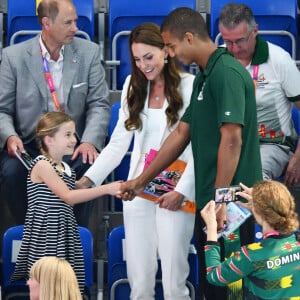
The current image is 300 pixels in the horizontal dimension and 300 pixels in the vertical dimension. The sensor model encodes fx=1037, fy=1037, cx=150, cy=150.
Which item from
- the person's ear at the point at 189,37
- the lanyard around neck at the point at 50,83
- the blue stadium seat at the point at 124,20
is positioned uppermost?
the person's ear at the point at 189,37

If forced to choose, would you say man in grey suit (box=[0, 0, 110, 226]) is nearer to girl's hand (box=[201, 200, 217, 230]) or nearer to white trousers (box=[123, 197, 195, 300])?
white trousers (box=[123, 197, 195, 300])

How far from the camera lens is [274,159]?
6363 millimetres

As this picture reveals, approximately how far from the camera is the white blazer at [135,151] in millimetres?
5613

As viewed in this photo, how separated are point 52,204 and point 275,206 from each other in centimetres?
171

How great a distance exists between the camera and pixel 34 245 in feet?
18.8

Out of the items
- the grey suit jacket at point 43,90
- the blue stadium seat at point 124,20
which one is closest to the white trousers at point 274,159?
the grey suit jacket at point 43,90

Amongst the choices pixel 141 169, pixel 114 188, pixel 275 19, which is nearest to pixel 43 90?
pixel 141 169

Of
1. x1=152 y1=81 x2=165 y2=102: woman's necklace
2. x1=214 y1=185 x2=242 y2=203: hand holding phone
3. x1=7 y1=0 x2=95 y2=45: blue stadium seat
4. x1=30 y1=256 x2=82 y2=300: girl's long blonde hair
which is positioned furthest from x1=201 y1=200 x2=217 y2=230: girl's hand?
x1=7 y1=0 x2=95 y2=45: blue stadium seat

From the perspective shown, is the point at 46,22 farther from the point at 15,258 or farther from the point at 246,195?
the point at 246,195

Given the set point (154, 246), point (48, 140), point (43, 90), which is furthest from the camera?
point (43, 90)

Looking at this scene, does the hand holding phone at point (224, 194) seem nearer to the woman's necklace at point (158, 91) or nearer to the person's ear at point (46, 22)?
the woman's necklace at point (158, 91)

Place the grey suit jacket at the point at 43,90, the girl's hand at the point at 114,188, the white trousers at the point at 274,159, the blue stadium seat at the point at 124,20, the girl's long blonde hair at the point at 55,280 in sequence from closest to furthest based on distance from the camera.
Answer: the girl's long blonde hair at the point at 55,280, the girl's hand at the point at 114,188, the white trousers at the point at 274,159, the grey suit jacket at the point at 43,90, the blue stadium seat at the point at 124,20

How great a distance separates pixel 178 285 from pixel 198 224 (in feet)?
1.73

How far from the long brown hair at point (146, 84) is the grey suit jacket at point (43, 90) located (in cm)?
70
